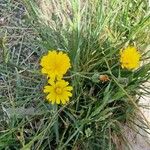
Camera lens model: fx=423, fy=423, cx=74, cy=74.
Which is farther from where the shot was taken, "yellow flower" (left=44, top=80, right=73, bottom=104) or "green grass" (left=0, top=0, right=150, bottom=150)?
"green grass" (left=0, top=0, right=150, bottom=150)

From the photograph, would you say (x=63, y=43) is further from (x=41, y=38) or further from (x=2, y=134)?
(x=2, y=134)

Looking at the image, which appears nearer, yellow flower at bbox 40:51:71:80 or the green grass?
yellow flower at bbox 40:51:71:80

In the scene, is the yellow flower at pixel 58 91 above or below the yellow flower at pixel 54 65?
below

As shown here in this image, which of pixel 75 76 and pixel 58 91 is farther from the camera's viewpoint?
pixel 75 76

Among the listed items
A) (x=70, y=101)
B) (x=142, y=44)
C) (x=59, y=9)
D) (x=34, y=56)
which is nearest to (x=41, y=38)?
(x=34, y=56)

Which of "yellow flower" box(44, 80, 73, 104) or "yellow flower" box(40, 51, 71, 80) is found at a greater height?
"yellow flower" box(40, 51, 71, 80)
